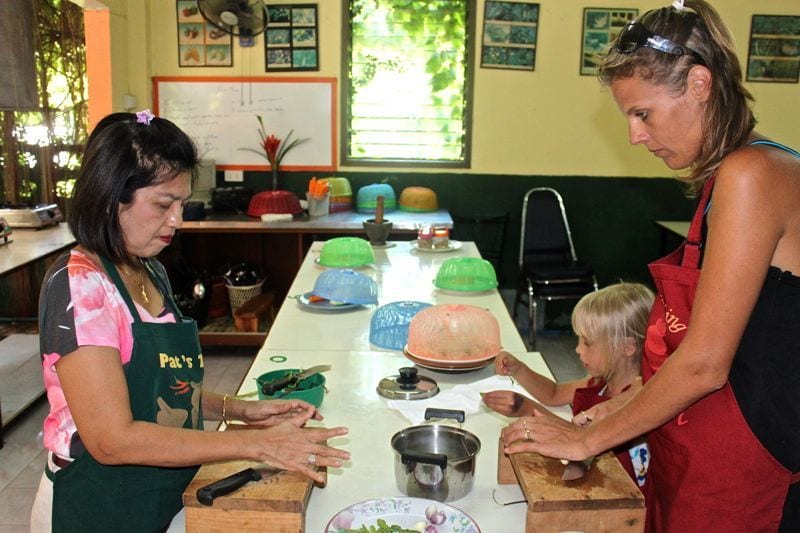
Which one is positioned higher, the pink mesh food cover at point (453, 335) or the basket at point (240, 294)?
the pink mesh food cover at point (453, 335)

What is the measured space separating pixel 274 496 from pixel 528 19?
4869mm

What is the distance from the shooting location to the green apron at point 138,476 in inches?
56.4

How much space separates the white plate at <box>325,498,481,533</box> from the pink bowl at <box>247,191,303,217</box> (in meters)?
3.87

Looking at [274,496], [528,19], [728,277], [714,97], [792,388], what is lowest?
[274,496]

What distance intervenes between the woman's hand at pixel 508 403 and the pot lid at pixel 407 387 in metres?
0.22

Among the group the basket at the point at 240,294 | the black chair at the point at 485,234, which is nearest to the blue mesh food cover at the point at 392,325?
the basket at the point at 240,294

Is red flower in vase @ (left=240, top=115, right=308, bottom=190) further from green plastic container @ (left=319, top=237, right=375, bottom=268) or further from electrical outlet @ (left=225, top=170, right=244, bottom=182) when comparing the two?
green plastic container @ (left=319, top=237, right=375, bottom=268)

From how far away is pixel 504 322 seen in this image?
282 cm

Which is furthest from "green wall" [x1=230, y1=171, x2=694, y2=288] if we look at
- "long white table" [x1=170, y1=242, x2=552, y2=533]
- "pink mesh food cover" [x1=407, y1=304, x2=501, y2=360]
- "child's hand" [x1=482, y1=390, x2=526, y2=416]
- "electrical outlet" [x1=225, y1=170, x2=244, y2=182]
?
"child's hand" [x1=482, y1=390, x2=526, y2=416]

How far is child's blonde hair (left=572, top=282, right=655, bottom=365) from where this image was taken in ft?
6.72

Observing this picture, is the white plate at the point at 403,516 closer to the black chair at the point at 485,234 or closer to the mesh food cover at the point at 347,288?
the mesh food cover at the point at 347,288

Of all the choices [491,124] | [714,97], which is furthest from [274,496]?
[491,124]

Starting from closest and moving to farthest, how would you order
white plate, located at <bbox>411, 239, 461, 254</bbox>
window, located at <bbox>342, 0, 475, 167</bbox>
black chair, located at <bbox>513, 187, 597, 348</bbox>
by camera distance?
white plate, located at <bbox>411, 239, 461, 254</bbox>
black chair, located at <bbox>513, 187, 597, 348</bbox>
window, located at <bbox>342, 0, 475, 167</bbox>

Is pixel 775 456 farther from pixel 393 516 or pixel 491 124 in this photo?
pixel 491 124
